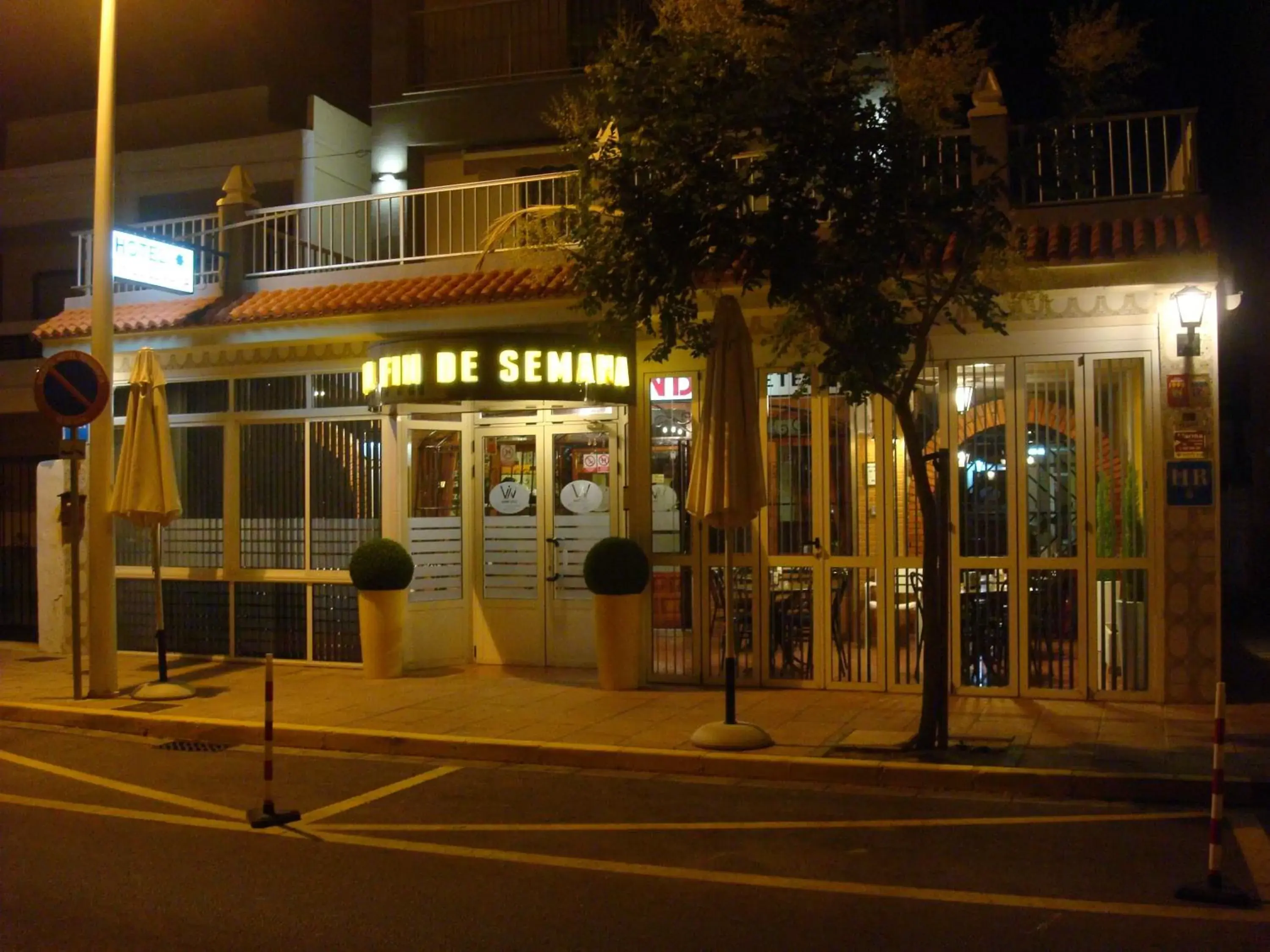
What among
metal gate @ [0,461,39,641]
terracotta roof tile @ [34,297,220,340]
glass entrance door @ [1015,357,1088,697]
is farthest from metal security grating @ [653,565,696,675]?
metal gate @ [0,461,39,641]

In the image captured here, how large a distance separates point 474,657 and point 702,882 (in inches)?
329

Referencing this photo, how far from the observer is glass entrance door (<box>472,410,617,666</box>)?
1409cm

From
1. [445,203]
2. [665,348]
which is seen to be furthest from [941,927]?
[445,203]

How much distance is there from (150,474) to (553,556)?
436 centimetres

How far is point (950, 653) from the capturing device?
474 inches

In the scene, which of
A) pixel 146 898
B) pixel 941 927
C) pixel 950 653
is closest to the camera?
pixel 941 927

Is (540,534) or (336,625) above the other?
(540,534)

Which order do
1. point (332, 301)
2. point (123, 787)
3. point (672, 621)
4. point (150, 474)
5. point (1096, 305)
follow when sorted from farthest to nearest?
point (332, 301)
point (672, 621)
point (150, 474)
point (1096, 305)
point (123, 787)

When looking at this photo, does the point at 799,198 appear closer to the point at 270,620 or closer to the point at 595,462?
the point at 595,462

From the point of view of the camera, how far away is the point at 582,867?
22.8 feet

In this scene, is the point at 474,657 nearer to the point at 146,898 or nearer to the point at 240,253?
the point at 240,253

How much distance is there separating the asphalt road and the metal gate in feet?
32.9

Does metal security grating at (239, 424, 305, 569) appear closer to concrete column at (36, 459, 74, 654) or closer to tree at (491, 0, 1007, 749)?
concrete column at (36, 459, 74, 654)

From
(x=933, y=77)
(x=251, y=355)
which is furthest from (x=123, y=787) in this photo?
(x=933, y=77)
